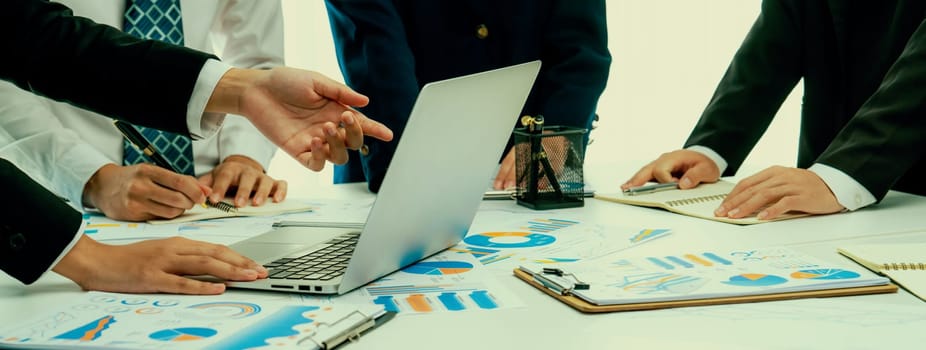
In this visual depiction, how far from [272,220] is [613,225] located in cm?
60

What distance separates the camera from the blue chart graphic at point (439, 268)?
117cm

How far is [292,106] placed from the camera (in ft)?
4.20

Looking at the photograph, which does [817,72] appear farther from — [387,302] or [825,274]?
[387,302]

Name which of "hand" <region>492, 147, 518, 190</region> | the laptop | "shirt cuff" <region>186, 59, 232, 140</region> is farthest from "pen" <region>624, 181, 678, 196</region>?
"shirt cuff" <region>186, 59, 232, 140</region>

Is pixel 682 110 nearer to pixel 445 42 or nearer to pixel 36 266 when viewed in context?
pixel 445 42

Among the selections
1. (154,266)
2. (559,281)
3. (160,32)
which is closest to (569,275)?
(559,281)

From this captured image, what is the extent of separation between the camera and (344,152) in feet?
4.01

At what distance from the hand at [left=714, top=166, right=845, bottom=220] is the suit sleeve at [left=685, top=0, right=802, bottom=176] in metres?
0.38

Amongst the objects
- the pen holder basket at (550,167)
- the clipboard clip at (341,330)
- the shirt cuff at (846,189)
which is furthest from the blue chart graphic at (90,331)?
the shirt cuff at (846,189)

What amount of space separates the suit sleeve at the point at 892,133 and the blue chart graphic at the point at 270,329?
43.3 inches

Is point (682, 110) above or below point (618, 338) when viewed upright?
below

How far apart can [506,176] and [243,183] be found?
0.54 meters

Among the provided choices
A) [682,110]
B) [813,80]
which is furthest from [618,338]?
[682,110]

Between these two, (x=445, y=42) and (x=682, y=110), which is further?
(x=682, y=110)
